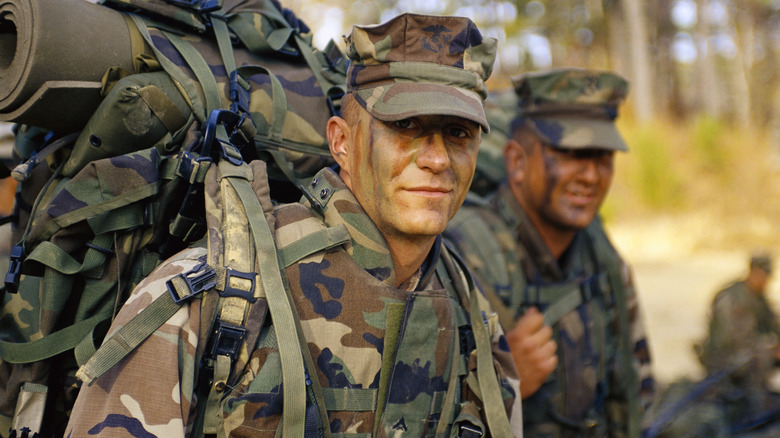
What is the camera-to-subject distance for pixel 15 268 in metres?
2.17

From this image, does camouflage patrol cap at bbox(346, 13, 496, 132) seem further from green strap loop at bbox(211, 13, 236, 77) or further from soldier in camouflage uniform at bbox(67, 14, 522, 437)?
green strap loop at bbox(211, 13, 236, 77)

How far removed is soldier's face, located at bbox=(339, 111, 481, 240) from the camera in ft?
6.82

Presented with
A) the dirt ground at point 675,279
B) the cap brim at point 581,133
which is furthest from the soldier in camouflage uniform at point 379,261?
the dirt ground at point 675,279

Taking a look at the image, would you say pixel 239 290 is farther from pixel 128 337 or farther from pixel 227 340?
pixel 128 337

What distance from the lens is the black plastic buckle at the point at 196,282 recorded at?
1.81 m

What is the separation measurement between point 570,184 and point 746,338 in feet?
11.3

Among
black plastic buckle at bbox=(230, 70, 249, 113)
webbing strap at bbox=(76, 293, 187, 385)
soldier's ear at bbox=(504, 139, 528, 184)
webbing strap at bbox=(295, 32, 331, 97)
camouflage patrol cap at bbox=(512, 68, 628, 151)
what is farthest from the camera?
soldier's ear at bbox=(504, 139, 528, 184)

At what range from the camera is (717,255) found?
1291 centimetres

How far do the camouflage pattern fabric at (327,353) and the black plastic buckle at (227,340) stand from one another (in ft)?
0.12

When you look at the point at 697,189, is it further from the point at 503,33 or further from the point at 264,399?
the point at 264,399

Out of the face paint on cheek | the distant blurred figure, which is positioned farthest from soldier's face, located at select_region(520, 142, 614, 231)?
the distant blurred figure

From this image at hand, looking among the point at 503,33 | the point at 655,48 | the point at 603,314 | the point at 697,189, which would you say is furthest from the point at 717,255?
the point at 655,48

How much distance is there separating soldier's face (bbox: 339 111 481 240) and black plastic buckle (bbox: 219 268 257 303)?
0.48 metres

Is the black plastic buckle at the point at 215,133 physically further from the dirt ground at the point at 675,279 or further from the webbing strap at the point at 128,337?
the dirt ground at the point at 675,279
